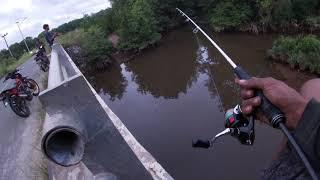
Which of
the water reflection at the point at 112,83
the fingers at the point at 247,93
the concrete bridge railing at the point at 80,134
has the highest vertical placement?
the fingers at the point at 247,93

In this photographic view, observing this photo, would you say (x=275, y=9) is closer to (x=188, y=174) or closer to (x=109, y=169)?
(x=188, y=174)

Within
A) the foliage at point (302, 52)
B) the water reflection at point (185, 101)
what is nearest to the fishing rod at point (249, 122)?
the water reflection at point (185, 101)

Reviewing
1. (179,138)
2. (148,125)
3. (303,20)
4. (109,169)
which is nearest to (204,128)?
(179,138)

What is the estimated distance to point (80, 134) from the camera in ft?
7.77

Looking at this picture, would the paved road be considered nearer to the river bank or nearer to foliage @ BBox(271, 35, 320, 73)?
the river bank

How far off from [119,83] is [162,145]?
12.8 metres

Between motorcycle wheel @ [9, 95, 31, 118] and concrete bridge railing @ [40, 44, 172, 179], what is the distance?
8.01m

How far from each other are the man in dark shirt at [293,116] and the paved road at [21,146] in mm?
4718

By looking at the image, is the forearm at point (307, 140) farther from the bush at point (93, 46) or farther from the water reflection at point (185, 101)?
the bush at point (93, 46)

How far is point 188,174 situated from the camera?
11398 millimetres

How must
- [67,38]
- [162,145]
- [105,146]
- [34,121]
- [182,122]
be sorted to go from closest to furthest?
[105,146], [34,121], [162,145], [182,122], [67,38]

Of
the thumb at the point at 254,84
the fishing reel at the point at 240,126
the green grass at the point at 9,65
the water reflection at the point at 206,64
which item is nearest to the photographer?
the thumb at the point at 254,84

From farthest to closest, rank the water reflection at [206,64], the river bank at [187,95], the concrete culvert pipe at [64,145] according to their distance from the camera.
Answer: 1. the water reflection at [206,64]
2. the river bank at [187,95]
3. the concrete culvert pipe at [64,145]

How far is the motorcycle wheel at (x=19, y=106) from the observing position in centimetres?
1041
